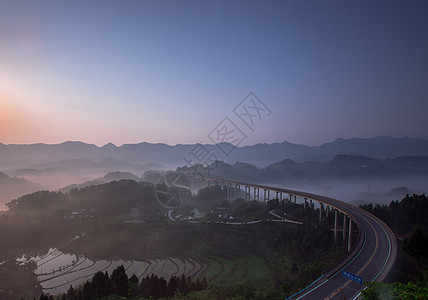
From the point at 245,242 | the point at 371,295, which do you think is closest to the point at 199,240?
the point at 245,242

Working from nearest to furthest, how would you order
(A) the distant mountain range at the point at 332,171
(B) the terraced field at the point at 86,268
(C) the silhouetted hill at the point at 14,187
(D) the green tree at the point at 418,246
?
1. (D) the green tree at the point at 418,246
2. (B) the terraced field at the point at 86,268
3. (C) the silhouetted hill at the point at 14,187
4. (A) the distant mountain range at the point at 332,171

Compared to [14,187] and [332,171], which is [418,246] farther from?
[332,171]

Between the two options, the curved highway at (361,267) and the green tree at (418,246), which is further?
the green tree at (418,246)

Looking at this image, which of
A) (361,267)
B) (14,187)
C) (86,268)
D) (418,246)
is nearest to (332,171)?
(418,246)

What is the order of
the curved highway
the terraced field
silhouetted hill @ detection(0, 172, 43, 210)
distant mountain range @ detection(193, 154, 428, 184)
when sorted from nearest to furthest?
the curved highway → the terraced field → silhouetted hill @ detection(0, 172, 43, 210) → distant mountain range @ detection(193, 154, 428, 184)

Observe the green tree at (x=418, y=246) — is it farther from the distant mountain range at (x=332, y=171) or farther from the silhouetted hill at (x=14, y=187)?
the silhouetted hill at (x=14, y=187)

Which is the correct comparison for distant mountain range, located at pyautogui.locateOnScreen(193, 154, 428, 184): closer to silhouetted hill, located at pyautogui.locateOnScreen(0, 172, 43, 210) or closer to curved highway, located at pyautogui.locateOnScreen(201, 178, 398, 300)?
silhouetted hill, located at pyautogui.locateOnScreen(0, 172, 43, 210)

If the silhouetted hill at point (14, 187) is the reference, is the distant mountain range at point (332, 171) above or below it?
above

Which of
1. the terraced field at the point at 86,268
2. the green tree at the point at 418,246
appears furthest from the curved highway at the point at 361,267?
the terraced field at the point at 86,268

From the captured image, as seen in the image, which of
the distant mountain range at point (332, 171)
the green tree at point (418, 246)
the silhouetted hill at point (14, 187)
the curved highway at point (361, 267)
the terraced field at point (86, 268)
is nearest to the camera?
the curved highway at point (361, 267)

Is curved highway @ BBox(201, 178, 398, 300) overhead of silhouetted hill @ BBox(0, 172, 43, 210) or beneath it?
overhead

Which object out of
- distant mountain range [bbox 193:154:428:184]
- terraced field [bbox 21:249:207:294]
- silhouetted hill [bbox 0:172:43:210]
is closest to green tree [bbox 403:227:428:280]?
terraced field [bbox 21:249:207:294]
